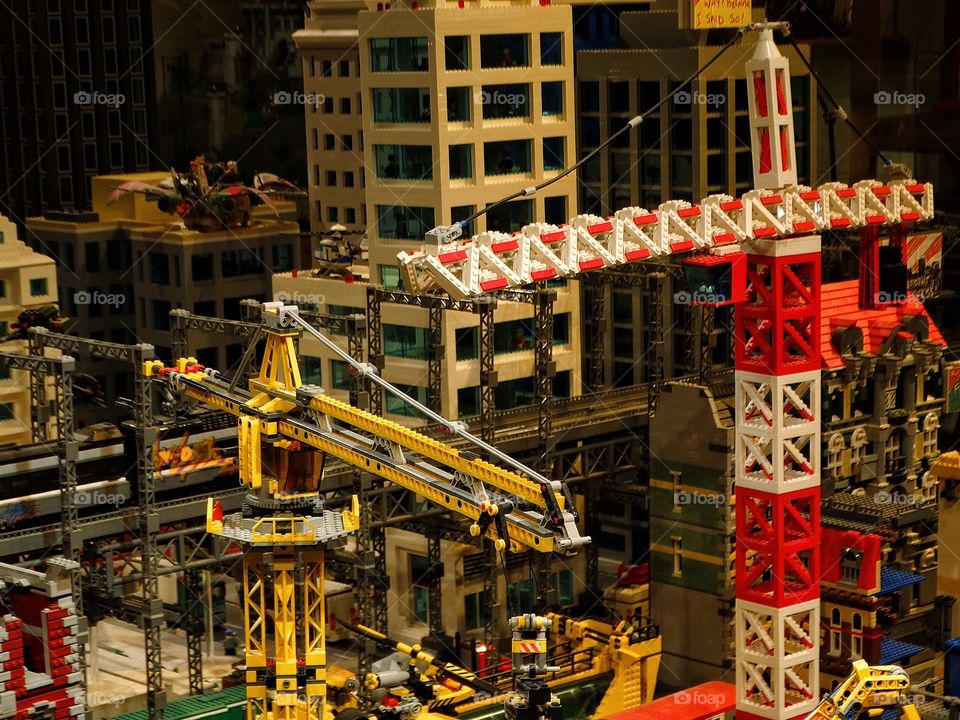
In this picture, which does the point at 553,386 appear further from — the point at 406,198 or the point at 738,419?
the point at 738,419

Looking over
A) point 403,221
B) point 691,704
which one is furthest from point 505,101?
point 691,704

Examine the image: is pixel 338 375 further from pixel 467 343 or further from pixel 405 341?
pixel 467 343

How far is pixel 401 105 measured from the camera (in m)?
54.1

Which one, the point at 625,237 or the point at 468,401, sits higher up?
the point at 625,237

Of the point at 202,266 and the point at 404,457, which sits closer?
the point at 404,457

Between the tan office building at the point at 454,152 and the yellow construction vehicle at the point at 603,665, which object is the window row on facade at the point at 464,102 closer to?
the tan office building at the point at 454,152

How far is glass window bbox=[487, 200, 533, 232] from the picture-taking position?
55.5 meters

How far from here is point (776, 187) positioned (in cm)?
4319

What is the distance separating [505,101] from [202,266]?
10.4 m

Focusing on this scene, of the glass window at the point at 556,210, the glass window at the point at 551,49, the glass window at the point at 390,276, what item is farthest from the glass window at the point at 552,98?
the glass window at the point at 390,276

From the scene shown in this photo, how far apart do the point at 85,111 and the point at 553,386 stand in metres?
16.4

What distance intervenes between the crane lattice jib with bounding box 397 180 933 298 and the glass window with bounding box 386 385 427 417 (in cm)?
1286

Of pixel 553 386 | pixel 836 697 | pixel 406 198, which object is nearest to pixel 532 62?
pixel 406 198

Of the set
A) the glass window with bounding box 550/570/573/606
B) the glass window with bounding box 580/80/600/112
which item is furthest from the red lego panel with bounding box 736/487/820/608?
the glass window with bounding box 580/80/600/112
